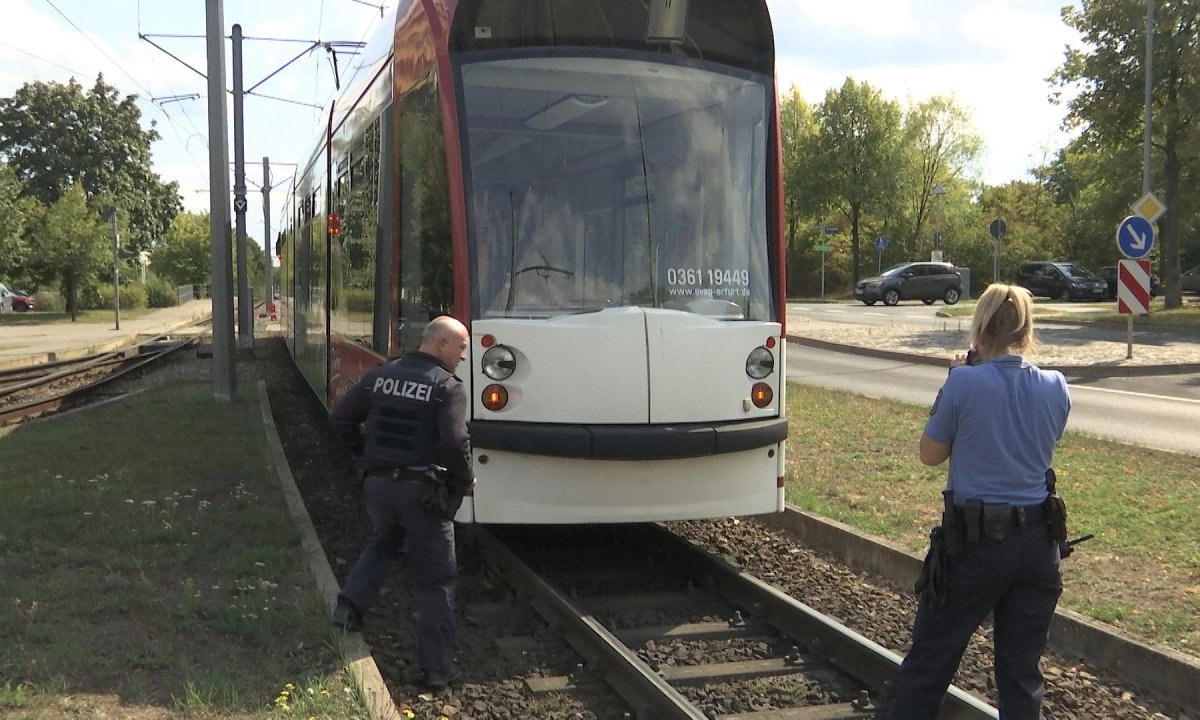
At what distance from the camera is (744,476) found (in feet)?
21.4

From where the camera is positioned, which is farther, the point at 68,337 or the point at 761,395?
the point at 68,337

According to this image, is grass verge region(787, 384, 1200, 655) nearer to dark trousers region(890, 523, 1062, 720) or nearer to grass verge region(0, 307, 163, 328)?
dark trousers region(890, 523, 1062, 720)

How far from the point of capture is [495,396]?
19.8 feet

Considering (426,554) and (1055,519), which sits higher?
(1055,519)

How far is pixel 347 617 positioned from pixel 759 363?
8.69 feet

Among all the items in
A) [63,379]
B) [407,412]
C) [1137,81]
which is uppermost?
[1137,81]

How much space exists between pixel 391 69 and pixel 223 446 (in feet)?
16.3

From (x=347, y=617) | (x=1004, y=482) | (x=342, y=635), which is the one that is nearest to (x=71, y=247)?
(x=347, y=617)

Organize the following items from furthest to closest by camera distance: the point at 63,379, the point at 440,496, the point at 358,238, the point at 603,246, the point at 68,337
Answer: the point at 68,337 < the point at 63,379 < the point at 358,238 < the point at 603,246 < the point at 440,496

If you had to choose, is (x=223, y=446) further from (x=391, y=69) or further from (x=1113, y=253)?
(x=1113, y=253)

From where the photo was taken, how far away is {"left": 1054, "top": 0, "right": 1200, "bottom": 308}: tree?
29203 millimetres

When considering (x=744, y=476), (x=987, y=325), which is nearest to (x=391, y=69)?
(x=744, y=476)

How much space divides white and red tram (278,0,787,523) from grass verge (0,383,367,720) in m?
1.34

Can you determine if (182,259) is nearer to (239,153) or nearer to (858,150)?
(858,150)
